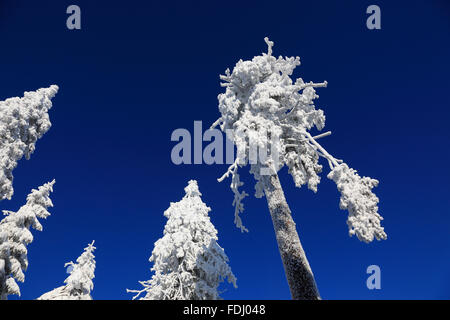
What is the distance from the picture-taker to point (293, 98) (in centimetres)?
1086

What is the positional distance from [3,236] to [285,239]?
15.6m

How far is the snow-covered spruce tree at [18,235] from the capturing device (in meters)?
13.6

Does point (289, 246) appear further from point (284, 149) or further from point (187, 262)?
point (187, 262)

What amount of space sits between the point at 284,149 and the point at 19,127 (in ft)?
58.4

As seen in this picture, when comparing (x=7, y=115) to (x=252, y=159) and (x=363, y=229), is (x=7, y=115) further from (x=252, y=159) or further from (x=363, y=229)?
(x=363, y=229)

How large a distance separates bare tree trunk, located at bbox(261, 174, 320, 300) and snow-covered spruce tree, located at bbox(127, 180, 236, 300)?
7295 millimetres

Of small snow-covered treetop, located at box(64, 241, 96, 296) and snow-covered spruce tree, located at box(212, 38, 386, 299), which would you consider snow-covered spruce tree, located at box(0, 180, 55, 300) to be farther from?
snow-covered spruce tree, located at box(212, 38, 386, 299)

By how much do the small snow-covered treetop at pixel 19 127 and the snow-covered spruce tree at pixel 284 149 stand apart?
13790 mm

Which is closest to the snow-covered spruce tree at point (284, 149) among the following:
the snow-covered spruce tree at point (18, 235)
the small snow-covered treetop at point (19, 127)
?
the snow-covered spruce tree at point (18, 235)

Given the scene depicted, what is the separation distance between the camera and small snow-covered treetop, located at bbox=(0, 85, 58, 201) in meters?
15.3

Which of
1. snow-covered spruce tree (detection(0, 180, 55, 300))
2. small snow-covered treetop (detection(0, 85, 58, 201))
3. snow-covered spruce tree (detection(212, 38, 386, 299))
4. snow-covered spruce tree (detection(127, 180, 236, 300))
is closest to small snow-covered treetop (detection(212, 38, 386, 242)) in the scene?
snow-covered spruce tree (detection(212, 38, 386, 299))

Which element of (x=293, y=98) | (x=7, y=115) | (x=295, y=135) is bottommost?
(x=295, y=135)
